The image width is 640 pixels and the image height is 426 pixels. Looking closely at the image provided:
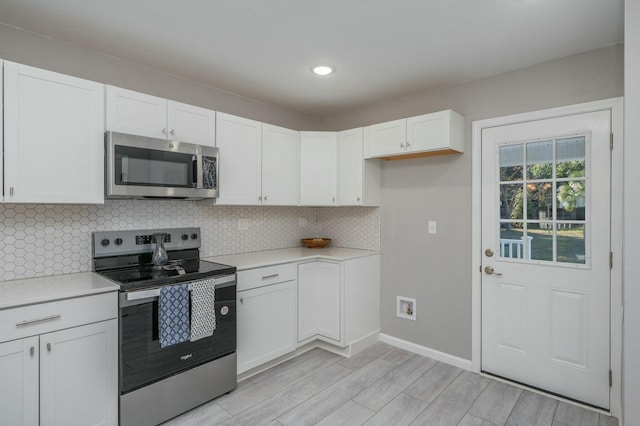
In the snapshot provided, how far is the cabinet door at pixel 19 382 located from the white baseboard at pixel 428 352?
281 cm

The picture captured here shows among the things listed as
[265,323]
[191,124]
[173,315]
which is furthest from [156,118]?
[265,323]

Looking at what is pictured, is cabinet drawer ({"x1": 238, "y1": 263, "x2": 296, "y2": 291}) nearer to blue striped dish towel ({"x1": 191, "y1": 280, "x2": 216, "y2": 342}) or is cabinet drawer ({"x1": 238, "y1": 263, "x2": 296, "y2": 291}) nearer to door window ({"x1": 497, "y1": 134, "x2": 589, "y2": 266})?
blue striped dish towel ({"x1": 191, "y1": 280, "x2": 216, "y2": 342})

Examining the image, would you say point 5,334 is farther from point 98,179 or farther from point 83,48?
point 83,48

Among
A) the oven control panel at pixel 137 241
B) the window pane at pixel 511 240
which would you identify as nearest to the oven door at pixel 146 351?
the oven control panel at pixel 137 241

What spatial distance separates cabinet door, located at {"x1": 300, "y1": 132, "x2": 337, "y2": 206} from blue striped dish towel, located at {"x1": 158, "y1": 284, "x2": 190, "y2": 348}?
1.64 meters

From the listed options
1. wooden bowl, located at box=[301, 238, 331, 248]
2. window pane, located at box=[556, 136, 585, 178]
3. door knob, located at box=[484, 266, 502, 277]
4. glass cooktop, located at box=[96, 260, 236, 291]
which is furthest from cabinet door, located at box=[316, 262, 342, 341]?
window pane, located at box=[556, 136, 585, 178]

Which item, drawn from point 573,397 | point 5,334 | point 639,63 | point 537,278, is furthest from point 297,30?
point 573,397

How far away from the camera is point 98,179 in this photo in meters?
2.21

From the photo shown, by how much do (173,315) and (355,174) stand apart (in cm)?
208

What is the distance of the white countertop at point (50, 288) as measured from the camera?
5.75ft

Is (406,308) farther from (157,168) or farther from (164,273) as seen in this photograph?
(157,168)

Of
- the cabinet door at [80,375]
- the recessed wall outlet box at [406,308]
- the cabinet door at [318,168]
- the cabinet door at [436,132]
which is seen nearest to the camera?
the cabinet door at [80,375]

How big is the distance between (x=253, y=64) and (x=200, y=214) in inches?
53.0

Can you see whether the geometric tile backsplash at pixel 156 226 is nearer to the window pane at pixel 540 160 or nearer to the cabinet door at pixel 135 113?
the cabinet door at pixel 135 113
